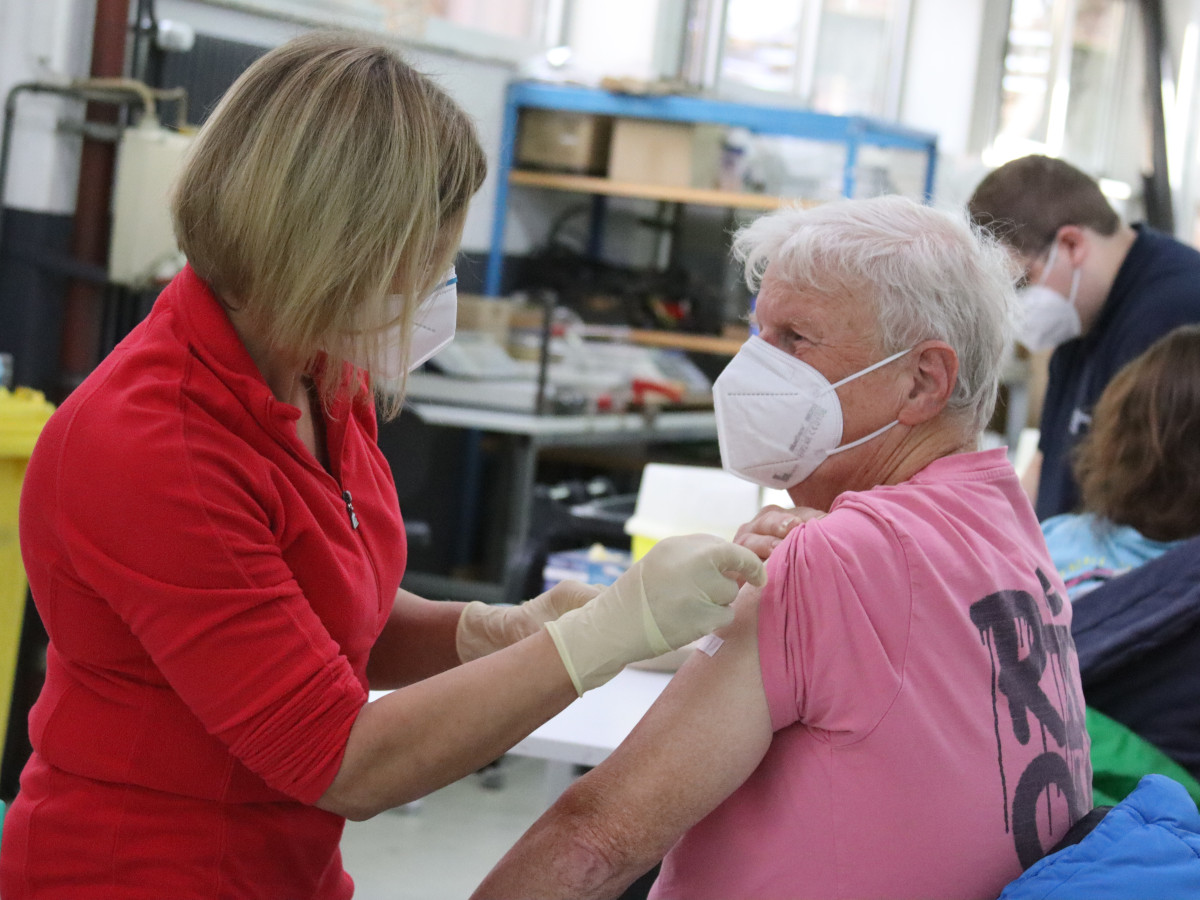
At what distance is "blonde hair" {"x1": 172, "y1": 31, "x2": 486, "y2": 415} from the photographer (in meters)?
1.06

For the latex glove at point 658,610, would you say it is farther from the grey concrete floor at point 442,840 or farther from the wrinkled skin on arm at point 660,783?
the grey concrete floor at point 442,840

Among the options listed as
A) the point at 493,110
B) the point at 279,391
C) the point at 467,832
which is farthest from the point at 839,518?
the point at 493,110

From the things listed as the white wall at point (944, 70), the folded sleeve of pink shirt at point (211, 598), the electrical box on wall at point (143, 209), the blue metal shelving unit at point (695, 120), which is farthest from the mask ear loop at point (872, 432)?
the white wall at point (944, 70)

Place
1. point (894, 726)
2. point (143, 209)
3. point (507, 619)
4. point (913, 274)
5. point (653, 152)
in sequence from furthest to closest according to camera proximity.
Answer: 1. point (653, 152)
2. point (143, 209)
3. point (507, 619)
4. point (913, 274)
5. point (894, 726)

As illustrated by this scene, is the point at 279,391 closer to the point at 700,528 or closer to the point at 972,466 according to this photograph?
the point at 972,466

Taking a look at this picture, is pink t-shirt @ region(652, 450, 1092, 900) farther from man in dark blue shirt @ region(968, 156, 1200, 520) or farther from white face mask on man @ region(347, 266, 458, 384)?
man in dark blue shirt @ region(968, 156, 1200, 520)

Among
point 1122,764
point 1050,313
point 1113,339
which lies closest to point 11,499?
point 1122,764

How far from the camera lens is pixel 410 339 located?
1.19 meters

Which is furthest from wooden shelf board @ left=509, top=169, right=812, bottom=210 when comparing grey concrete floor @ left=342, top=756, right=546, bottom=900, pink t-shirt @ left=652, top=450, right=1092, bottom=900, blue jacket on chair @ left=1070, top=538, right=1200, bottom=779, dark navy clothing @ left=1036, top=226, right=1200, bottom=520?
pink t-shirt @ left=652, top=450, right=1092, bottom=900

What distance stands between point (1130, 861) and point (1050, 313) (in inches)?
76.6

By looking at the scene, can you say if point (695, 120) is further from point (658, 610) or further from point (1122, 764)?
point (658, 610)

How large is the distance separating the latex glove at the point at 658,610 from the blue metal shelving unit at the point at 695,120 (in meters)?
3.52

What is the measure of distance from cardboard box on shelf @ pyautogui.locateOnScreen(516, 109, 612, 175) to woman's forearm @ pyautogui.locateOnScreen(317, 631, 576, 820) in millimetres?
4291

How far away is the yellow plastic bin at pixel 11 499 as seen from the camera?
2311mm
